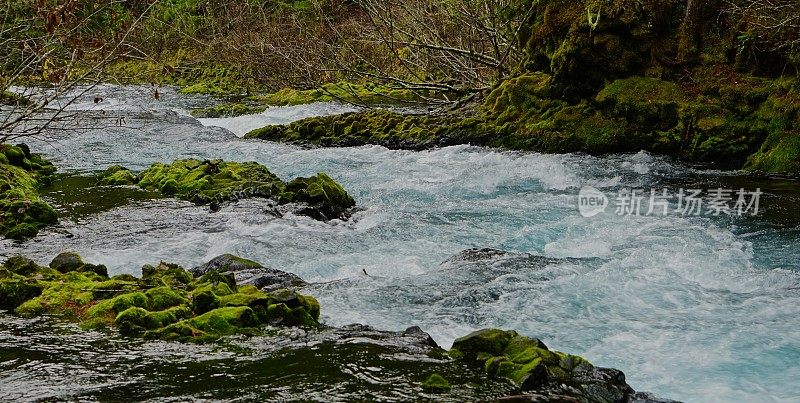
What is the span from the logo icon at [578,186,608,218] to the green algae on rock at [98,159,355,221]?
3.37m

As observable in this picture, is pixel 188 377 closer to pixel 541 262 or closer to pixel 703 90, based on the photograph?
pixel 541 262

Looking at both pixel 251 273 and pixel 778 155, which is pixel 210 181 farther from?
pixel 778 155

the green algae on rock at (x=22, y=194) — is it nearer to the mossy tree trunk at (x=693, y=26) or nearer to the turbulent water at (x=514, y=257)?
the turbulent water at (x=514, y=257)

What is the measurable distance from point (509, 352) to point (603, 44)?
35.6 feet

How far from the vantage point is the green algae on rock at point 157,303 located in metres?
6.19

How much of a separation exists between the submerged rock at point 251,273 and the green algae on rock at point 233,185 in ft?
8.99

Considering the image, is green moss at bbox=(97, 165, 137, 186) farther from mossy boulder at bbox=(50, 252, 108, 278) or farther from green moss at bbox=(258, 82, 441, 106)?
green moss at bbox=(258, 82, 441, 106)

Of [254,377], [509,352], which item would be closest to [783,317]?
[509,352]

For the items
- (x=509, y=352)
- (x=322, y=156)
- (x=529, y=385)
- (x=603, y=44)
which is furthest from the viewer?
(x=322, y=156)

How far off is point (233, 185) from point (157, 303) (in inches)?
250

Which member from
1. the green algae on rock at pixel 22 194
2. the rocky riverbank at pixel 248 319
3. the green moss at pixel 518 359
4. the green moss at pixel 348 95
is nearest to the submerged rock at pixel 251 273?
the rocky riverbank at pixel 248 319

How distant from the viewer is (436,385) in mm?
4855

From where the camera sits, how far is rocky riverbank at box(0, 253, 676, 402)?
16.4ft

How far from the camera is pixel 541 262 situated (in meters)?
8.50
